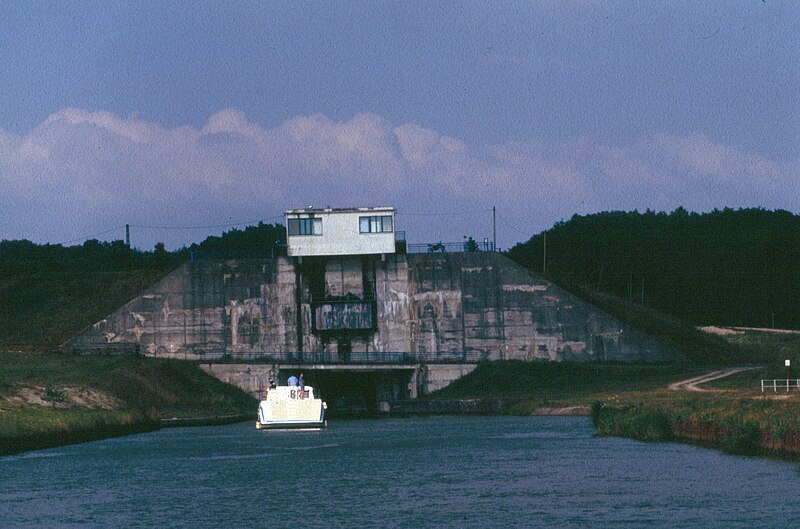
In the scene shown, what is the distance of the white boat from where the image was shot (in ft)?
301

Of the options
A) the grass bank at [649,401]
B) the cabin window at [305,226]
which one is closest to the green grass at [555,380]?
the grass bank at [649,401]

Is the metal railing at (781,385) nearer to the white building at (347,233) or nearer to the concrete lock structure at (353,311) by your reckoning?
the concrete lock structure at (353,311)

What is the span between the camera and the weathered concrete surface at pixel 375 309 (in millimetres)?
127812

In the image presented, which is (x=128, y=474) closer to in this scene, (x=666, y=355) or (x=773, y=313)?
(x=666, y=355)

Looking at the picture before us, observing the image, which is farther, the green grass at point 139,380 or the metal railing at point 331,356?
the metal railing at point 331,356

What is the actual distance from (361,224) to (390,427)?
1425 inches

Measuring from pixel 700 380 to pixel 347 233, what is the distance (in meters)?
37.0

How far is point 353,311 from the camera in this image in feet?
422

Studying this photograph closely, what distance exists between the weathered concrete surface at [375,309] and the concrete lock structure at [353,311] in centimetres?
9

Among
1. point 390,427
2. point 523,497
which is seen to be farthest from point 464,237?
point 523,497

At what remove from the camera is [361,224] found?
128 meters

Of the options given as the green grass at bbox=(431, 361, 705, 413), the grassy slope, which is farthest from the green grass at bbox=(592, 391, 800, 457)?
the grassy slope

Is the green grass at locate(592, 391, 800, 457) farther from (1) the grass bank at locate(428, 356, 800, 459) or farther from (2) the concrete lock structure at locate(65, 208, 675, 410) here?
(2) the concrete lock structure at locate(65, 208, 675, 410)

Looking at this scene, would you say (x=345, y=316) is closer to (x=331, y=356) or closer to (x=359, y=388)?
(x=331, y=356)
